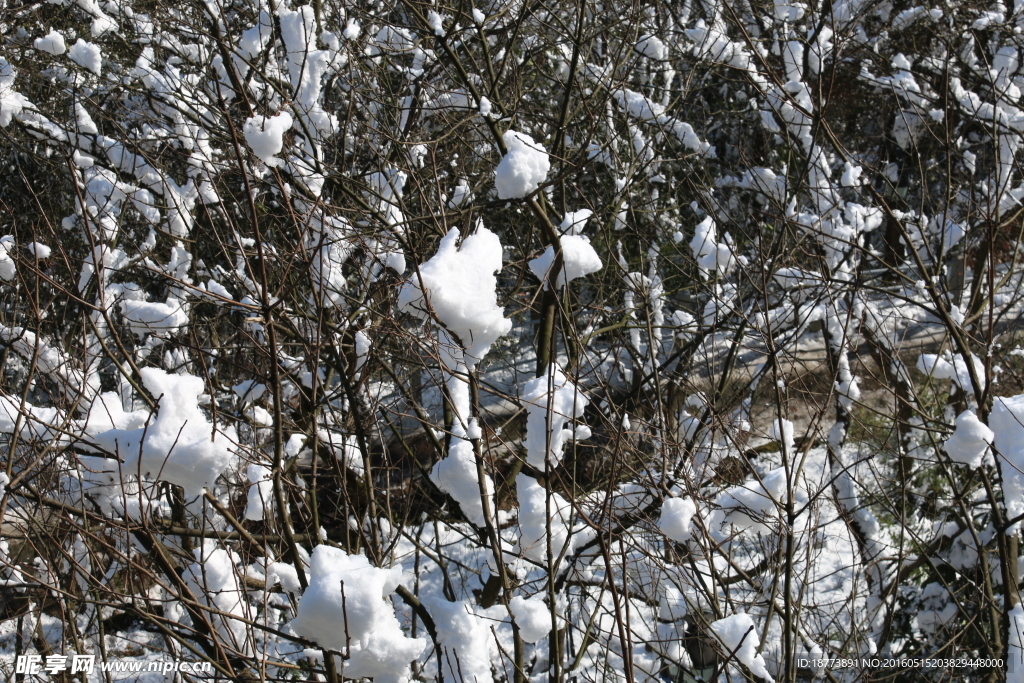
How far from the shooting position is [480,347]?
201 cm

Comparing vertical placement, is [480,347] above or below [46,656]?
above

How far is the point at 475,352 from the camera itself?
200 centimetres

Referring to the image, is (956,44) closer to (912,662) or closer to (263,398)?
(912,662)

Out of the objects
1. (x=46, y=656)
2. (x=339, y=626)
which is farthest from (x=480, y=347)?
(x=46, y=656)

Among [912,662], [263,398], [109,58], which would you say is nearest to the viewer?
[912,662]

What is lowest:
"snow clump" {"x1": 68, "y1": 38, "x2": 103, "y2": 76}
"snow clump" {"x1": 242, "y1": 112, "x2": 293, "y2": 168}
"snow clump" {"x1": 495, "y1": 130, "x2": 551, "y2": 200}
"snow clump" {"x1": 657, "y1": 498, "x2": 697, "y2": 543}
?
"snow clump" {"x1": 657, "y1": 498, "x2": 697, "y2": 543}

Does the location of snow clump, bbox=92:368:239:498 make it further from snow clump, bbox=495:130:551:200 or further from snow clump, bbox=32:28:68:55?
snow clump, bbox=32:28:68:55

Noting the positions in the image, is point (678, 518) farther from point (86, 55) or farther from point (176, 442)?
point (86, 55)

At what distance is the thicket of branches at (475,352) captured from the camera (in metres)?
2.44

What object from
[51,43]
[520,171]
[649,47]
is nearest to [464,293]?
[520,171]

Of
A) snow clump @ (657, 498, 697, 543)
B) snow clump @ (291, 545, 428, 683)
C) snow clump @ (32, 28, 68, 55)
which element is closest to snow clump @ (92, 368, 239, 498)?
snow clump @ (291, 545, 428, 683)

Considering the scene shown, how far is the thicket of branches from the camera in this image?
2438mm

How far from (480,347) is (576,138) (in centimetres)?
352

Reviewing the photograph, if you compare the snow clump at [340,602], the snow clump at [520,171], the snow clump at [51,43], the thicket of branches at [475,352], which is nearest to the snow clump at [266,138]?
the thicket of branches at [475,352]
